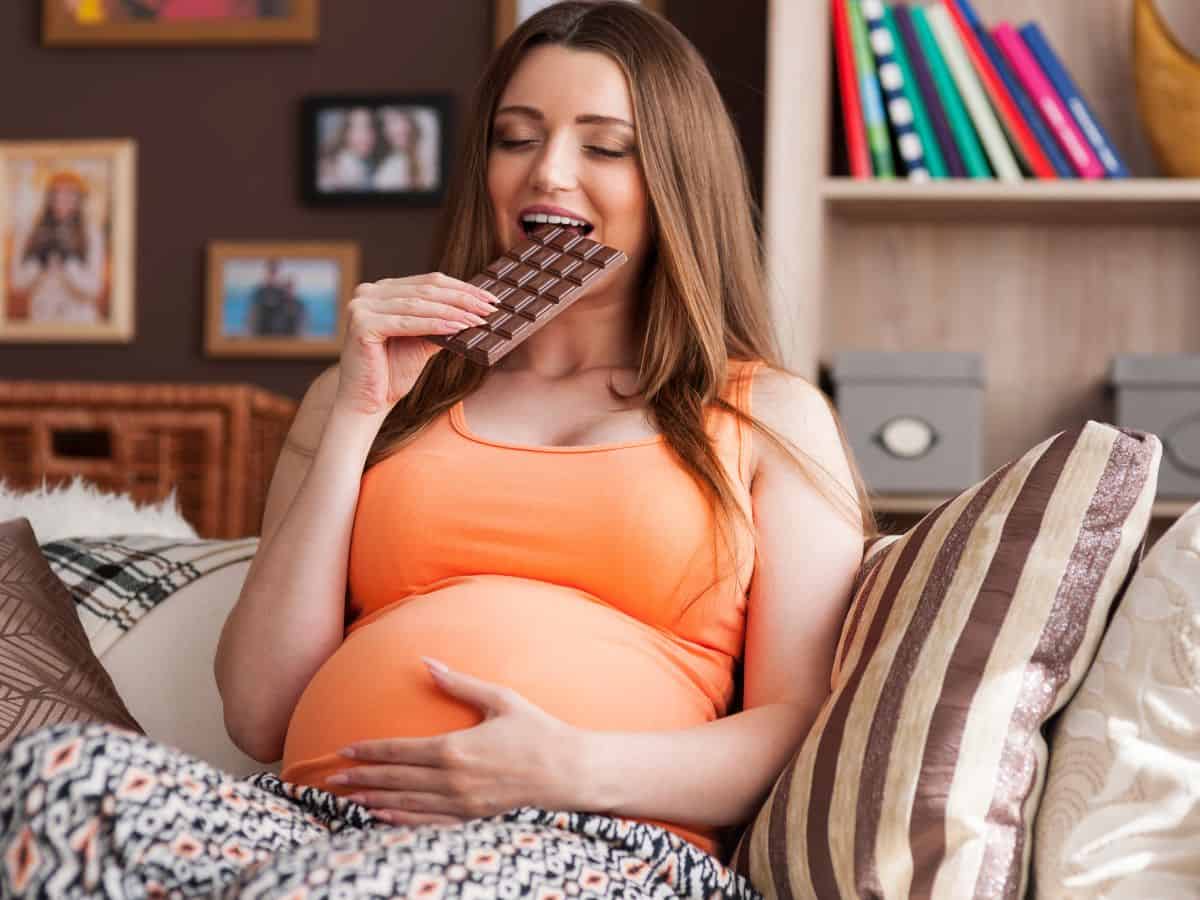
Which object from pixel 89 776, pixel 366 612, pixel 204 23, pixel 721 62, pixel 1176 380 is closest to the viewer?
pixel 89 776

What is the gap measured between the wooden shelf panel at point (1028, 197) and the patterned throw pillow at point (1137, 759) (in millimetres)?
1451

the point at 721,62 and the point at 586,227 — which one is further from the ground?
the point at 721,62

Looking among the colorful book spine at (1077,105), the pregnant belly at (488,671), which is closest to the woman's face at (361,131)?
the colorful book spine at (1077,105)

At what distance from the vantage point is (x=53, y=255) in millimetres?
3213

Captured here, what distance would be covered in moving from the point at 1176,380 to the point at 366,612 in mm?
1562

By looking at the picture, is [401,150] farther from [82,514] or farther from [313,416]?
[313,416]

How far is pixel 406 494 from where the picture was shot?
1400mm

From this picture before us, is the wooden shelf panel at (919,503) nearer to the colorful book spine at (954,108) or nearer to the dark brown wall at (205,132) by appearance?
the colorful book spine at (954,108)

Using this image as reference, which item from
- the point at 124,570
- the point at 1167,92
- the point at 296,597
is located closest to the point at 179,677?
the point at 124,570

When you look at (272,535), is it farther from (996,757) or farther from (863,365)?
(863,365)

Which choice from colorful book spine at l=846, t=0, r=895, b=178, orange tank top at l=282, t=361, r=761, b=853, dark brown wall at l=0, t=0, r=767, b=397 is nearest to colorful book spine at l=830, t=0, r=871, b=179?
colorful book spine at l=846, t=0, r=895, b=178

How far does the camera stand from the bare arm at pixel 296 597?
54.6 inches

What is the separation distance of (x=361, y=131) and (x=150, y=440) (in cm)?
87

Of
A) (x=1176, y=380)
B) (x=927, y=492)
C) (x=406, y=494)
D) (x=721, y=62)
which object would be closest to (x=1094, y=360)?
(x=1176, y=380)
